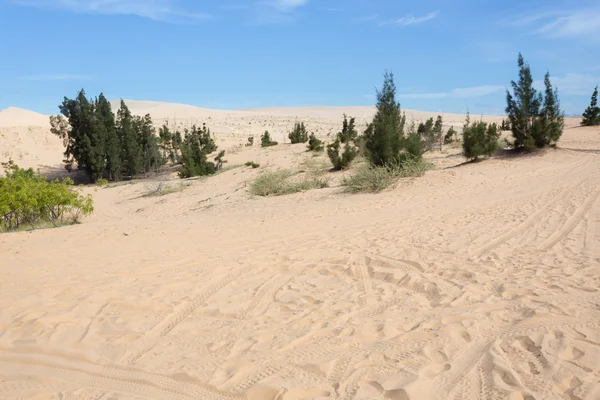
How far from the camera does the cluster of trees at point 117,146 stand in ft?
90.2

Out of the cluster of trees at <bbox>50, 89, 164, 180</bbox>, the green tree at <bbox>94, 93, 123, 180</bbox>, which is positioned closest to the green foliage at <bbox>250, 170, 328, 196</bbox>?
the cluster of trees at <bbox>50, 89, 164, 180</bbox>

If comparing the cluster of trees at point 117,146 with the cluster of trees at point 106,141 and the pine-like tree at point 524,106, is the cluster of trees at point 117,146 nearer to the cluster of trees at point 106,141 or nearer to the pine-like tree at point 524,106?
the cluster of trees at point 106,141

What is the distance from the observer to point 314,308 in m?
4.54

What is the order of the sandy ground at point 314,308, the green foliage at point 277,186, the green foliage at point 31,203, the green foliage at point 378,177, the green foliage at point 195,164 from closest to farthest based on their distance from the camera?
1. the sandy ground at point 314,308
2. the green foliage at point 31,203
3. the green foliage at point 378,177
4. the green foliage at point 277,186
5. the green foliage at point 195,164

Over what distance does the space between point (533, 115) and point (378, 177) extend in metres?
11.1

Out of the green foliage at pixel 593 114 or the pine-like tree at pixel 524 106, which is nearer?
the pine-like tree at pixel 524 106

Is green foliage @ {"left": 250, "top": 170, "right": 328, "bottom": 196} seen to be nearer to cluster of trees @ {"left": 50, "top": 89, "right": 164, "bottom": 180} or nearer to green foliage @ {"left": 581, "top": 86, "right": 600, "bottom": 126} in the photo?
cluster of trees @ {"left": 50, "top": 89, "right": 164, "bottom": 180}

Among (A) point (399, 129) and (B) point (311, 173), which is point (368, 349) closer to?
(A) point (399, 129)

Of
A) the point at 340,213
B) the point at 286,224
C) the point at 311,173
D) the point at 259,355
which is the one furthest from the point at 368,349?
the point at 311,173

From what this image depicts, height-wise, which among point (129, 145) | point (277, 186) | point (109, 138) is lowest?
point (277, 186)

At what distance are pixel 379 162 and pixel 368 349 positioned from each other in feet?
43.4

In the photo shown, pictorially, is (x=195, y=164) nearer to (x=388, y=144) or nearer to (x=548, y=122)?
(x=388, y=144)

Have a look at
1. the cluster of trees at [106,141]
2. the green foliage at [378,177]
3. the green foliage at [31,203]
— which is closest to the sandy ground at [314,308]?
the green foliage at [31,203]

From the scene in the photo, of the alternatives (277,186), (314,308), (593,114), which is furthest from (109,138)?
(593,114)
